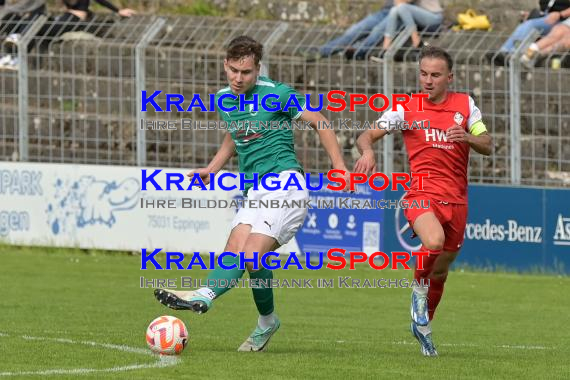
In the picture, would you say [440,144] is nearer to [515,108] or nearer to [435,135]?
[435,135]

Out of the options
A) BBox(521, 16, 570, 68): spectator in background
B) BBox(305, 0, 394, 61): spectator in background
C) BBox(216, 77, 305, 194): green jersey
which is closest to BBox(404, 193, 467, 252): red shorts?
BBox(216, 77, 305, 194): green jersey

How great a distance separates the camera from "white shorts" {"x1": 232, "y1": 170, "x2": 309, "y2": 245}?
977 cm

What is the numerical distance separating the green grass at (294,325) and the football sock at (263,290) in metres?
0.33

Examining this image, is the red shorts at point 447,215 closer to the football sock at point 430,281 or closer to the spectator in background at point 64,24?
the football sock at point 430,281

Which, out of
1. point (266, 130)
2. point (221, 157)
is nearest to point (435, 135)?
point (266, 130)

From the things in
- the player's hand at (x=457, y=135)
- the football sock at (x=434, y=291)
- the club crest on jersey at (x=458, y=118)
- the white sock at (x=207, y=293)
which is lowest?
the football sock at (x=434, y=291)

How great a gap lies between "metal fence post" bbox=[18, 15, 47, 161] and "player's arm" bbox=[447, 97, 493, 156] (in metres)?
10.6

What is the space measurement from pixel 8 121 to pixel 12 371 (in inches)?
475

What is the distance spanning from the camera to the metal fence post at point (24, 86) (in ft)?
64.6

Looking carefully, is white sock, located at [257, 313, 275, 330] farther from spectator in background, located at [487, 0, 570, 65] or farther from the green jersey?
spectator in background, located at [487, 0, 570, 65]

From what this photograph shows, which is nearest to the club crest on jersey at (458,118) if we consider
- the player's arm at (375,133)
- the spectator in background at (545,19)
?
the player's arm at (375,133)

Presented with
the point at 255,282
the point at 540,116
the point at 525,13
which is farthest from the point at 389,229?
the point at 255,282

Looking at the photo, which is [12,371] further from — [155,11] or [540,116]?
[155,11]

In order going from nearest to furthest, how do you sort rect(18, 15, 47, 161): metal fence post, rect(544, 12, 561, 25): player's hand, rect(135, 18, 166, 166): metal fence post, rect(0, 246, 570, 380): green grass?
rect(0, 246, 570, 380): green grass → rect(135, 18, 166, 166): metal fence post → rect(544, 12, 561, 25): player's hand → rect(18, 15, 47, 161): metal fence post
